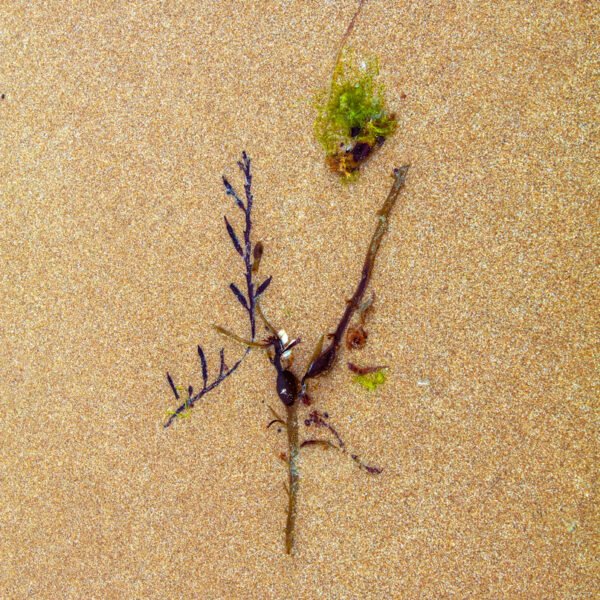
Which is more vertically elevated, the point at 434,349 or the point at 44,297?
the point at 44,297

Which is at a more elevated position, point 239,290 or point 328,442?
point 239,290

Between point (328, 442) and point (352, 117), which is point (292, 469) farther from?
point (352, 117)

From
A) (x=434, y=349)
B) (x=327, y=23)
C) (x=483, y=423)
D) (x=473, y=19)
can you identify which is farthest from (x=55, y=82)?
(x=483, y=423)

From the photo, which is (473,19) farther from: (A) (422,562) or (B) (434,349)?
(A) (422,562)

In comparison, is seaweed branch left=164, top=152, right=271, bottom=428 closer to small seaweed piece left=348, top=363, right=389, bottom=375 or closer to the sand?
the sand

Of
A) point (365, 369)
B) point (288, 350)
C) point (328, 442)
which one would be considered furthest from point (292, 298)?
point (328, 442)

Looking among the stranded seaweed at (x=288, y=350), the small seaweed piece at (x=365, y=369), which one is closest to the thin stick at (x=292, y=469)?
the stranded seaweed at (x=288, y=350)

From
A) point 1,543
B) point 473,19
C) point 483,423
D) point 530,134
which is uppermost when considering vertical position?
point 473,19
